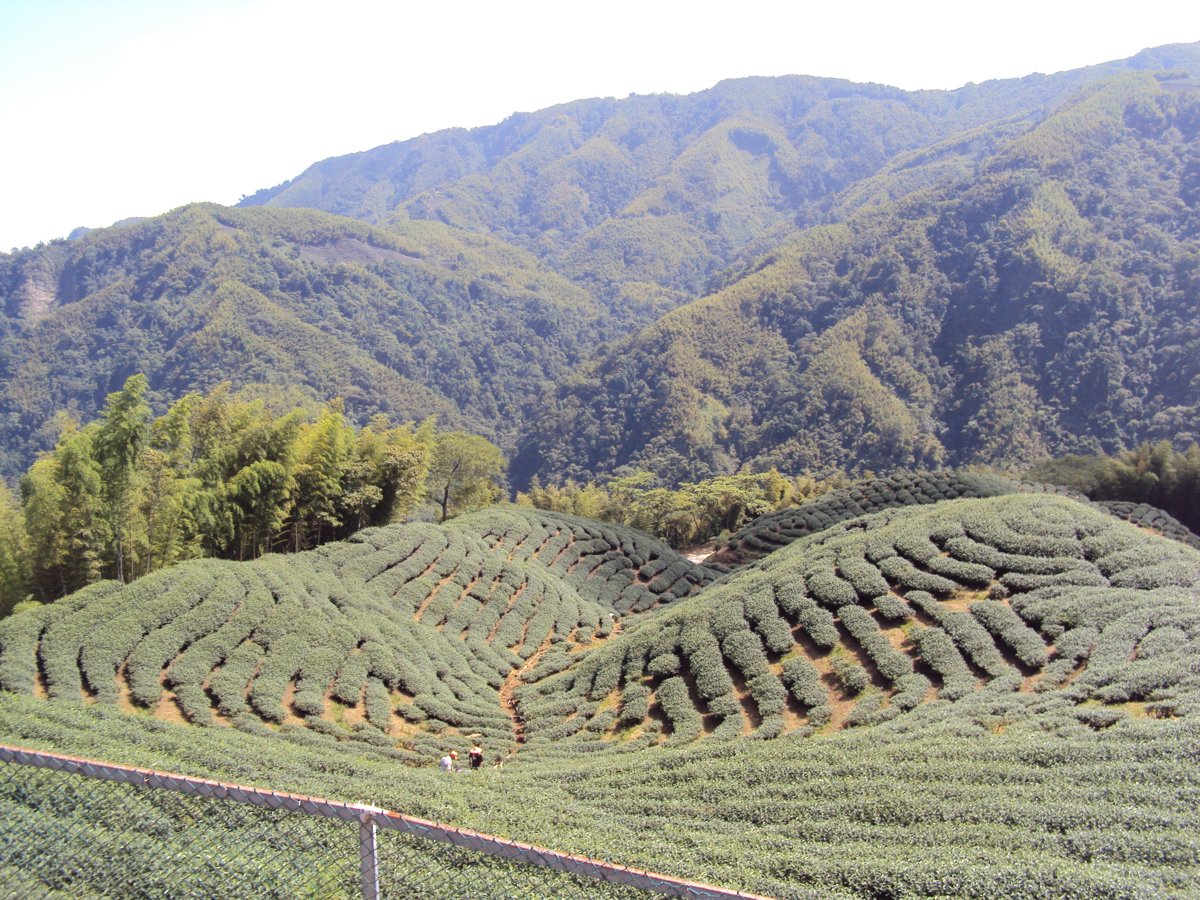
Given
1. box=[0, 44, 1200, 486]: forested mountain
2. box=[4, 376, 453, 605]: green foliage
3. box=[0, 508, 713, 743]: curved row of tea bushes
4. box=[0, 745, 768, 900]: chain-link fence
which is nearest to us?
box=[0, 745, 768, 900]: chain-link fence

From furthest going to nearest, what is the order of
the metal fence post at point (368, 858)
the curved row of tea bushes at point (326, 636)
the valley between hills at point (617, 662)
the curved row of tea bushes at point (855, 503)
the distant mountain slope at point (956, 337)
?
the distant mountain slope at point (956, 337) → the curved row of tea bushes at point (855, 503) → the curved row of tea bushes at point (326, 636) → the valley between hills at point (617, 662) → the metal fence post at point (368, 858)

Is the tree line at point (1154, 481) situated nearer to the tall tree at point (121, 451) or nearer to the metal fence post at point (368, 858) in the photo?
the tall tree at point (121, 451)

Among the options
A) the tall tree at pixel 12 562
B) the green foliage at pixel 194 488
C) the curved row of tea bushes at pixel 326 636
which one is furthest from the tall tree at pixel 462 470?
the tall tree at pixel 12 562

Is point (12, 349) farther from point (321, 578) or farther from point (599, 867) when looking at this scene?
point (599, 867)

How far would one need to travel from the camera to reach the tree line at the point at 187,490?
2694cm

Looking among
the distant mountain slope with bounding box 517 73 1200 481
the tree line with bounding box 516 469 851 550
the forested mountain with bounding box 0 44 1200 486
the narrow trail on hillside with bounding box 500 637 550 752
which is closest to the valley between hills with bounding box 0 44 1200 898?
the narrow trail on hillside with bounding box 500 637 550 752

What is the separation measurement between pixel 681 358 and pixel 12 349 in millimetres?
158993

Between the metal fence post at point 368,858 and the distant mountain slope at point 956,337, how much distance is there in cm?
13052

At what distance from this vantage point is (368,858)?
5.51 meters

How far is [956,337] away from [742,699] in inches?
6129

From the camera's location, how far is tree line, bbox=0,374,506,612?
26.9 m

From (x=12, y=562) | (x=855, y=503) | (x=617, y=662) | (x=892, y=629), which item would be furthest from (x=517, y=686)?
(x=855, y=503)

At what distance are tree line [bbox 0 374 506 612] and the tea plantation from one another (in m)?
5.33

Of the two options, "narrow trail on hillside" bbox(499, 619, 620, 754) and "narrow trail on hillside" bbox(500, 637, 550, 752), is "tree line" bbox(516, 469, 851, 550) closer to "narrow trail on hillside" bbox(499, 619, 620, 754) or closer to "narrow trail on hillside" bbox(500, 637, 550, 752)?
"narrow trail on hillside" bbox(499, 619, 620, 754)
